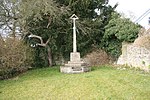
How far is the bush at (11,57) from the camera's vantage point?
1520cm

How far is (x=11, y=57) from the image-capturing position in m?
15.6

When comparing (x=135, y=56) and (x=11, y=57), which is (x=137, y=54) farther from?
(x=11, y=57)

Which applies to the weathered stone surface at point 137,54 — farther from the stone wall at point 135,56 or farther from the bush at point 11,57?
the bush at point 11,57

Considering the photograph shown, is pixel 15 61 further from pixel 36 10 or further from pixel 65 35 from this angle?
pixel 65 35

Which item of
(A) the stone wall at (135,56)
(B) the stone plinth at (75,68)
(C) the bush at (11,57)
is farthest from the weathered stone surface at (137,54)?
(C) the bush at (11,57)

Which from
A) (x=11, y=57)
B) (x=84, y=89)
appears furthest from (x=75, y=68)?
(x=84, y=89)

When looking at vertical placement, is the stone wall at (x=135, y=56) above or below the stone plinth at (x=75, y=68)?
above

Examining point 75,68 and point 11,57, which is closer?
point 11,57

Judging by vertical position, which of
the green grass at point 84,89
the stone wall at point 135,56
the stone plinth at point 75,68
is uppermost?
the stone wall at point 135,56

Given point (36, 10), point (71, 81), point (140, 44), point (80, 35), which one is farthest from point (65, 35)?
point (71, 81)

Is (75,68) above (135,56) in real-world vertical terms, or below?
below

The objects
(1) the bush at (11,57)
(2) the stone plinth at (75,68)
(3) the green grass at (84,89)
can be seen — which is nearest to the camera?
(3) the green grass at (84,89)

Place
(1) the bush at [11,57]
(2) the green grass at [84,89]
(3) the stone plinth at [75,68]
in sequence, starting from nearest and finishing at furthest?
(2) the green grass at [84,89] → (1) the bush at [11,57] → (3) the stone plinth at [75,68]

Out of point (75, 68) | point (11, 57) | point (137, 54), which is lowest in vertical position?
point (75, 68)
